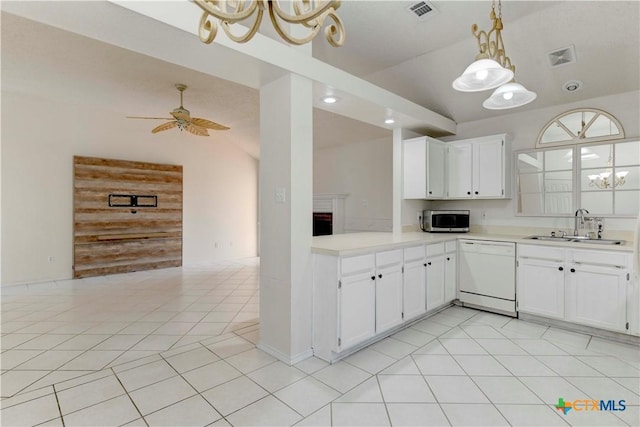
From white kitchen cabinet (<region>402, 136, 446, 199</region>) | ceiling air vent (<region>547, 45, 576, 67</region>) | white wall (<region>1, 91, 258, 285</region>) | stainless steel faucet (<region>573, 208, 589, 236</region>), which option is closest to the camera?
ceiling air vent (<region>547, 45, 576, 67</region>)

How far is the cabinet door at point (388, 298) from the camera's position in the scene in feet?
9.45

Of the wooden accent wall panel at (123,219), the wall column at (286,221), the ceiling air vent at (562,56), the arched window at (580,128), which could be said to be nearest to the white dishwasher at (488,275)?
the arched window at (580,128)

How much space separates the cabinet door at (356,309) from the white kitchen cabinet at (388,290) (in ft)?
0.23

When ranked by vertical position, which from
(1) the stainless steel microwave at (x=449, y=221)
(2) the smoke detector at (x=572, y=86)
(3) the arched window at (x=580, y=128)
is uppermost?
(2) the smoke detector at (x=572, y=86)

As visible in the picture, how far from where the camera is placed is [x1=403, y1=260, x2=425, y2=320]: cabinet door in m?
3.18

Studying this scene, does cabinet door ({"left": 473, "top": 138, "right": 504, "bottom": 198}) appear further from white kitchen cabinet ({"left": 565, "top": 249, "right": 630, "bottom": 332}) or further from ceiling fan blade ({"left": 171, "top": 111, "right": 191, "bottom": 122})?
ceiling fan blade ({"left": 171, "top": 111, "right": 191, "bottom": 122})

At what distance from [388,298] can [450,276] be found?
51.3 inches

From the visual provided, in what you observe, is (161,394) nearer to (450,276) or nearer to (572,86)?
(450,276)

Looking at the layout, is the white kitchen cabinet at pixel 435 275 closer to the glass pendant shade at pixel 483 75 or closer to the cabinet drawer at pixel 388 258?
the cabinet drawer at pixel 388 258

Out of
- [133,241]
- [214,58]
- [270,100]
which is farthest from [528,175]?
[133,241]

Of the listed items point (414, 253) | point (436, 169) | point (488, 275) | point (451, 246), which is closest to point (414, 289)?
point (414, 253)

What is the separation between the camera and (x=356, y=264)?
2.68 metres

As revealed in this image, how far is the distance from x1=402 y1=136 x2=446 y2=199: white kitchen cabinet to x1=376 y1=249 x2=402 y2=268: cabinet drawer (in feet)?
4.65

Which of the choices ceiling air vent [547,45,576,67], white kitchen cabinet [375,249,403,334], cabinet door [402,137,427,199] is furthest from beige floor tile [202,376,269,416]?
ceiling air vent [547,45,576,67]
